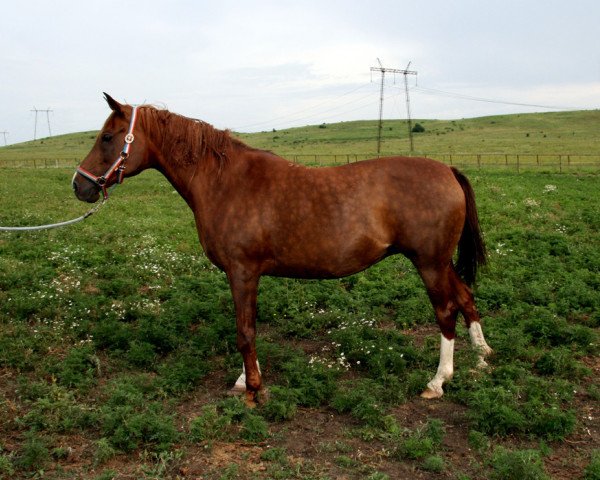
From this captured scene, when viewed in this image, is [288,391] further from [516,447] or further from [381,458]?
[516,447]

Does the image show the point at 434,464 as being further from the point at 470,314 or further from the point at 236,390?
the point at 470,314

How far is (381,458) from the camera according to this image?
16.2ft

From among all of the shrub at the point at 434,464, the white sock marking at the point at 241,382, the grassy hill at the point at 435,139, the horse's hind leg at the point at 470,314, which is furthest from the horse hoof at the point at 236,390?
the grassy hill at the point at 435,139

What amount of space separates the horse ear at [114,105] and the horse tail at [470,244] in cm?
425

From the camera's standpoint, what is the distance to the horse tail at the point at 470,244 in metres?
6.95

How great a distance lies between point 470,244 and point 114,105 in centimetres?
486

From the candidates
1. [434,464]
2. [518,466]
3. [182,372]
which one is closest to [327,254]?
[182,372]

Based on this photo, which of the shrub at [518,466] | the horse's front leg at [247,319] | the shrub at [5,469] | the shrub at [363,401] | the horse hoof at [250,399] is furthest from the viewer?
the horse's front leg at [247,319]

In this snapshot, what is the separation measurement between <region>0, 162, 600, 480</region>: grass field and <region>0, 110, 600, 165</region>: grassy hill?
54.6 metres

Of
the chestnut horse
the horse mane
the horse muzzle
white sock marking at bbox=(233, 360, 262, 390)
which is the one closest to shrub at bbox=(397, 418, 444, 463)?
the chestnut horse

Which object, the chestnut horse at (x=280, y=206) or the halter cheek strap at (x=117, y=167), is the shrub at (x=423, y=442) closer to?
the chestnut horse at (x=280, y=206)

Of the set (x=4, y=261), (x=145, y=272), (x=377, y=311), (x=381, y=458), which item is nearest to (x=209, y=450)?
(x=381, y=458)

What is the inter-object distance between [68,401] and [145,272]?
4.74 meters

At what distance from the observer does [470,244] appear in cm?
716
